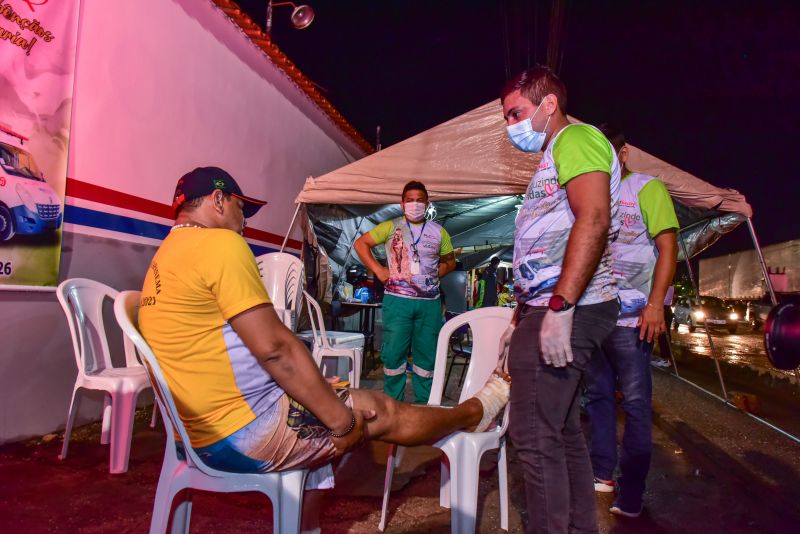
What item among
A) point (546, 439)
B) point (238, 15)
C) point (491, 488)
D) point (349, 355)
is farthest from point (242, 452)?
point (238, 15)

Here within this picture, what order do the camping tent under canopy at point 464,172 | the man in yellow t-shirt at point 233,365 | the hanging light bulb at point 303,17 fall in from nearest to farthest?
the man in yellow t-shirt at point 233,365 < the camping tent under canopy at point 464,172 < the hanging light bulb at point 303,17

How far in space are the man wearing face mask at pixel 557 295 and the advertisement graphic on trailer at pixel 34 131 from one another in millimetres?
3195

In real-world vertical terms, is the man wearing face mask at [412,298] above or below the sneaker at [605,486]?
above

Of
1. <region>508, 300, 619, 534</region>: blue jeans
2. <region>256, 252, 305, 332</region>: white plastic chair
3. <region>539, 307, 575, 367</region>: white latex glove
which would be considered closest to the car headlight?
<region>256, 252, 305, 332</region>: white plastic chair

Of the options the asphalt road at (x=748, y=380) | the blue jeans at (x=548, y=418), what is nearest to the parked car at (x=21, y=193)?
the blue jeans at (x=548, y=418)

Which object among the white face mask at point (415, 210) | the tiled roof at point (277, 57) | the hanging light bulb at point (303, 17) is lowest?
the white face mask at point (415, 210)

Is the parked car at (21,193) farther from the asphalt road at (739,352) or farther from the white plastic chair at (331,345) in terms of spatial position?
the asphalt road at (739,352)

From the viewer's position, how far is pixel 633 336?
2547 mm

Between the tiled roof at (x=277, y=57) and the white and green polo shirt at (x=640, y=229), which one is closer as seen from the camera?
the white and green polo shirt at (x=640, y=229)

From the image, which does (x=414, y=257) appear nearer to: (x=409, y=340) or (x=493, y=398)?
(x=409, y=340)

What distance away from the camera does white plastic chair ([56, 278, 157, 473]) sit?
2969mm

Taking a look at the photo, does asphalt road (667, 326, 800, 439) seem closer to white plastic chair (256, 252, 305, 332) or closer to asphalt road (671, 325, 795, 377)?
asphalt road (671, 325, 795, 377)

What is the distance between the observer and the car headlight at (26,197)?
10.4ft

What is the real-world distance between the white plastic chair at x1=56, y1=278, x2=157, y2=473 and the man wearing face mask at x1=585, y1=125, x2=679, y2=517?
2.82 meters
